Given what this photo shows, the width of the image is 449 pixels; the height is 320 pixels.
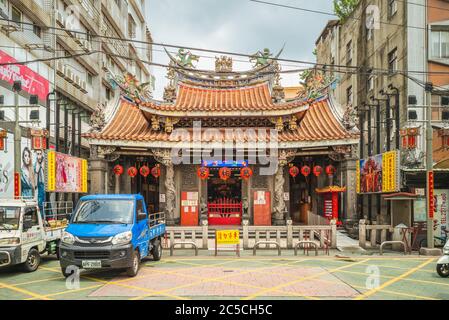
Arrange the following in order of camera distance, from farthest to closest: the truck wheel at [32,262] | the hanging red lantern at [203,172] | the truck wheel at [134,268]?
the hanging red lantern at [203,172]
the truck wheel at [32,262]
the truck wheel at [134,268]

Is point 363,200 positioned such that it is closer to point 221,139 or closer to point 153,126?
point 221,139

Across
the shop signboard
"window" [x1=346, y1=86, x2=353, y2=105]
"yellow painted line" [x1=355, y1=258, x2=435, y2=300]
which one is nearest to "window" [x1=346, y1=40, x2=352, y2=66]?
"window" [x1=346, y1=86, x2=353, y2=105]

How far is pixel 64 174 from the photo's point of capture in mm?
16938

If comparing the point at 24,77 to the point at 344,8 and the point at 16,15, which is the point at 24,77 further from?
the point at 344,8

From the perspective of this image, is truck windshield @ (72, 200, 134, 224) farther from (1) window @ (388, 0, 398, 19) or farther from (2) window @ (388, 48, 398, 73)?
(1) window @ (388, 0, 398, 19)

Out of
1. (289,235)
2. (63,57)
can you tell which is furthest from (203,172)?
(63,57)

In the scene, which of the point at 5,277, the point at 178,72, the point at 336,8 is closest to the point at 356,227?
the point at 178,72

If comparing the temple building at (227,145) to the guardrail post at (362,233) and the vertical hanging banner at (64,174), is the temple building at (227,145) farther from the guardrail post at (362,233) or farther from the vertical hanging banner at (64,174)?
the guardrail post at (362,233)

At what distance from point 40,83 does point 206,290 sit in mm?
18374

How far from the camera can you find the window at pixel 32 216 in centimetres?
1209

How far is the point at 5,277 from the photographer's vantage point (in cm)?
1130

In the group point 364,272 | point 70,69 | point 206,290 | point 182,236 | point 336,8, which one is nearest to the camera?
point 206,290

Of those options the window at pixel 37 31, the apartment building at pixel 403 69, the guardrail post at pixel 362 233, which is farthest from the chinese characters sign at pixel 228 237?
the window at pixel 37 31

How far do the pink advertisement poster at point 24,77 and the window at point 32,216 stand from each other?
31.4 feet
